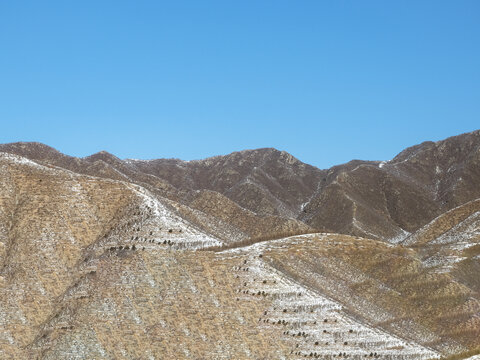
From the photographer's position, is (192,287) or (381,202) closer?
(192,287)

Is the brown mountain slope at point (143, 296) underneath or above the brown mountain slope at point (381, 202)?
underneath

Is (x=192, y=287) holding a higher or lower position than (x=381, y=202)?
lower

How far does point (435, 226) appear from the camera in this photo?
116 m

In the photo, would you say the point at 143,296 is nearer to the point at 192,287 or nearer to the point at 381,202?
the point at 192,287

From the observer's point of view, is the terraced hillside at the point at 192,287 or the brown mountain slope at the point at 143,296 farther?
the terraced hillside at the point at 192,287

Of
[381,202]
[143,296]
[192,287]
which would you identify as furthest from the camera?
[381,202]

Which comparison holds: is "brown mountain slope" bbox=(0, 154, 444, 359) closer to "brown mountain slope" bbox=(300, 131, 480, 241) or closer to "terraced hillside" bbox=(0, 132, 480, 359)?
"terraced hillside" bbox=(0, 132, 480, 359)

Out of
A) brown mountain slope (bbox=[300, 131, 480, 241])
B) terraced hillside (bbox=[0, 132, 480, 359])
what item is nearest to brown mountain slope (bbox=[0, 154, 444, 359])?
terraced hillside (bbox=[0, 132, 480, 359])

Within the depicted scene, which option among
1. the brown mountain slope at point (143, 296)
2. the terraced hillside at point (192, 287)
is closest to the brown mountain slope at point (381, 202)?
the terraced hillside at point (192, 287)

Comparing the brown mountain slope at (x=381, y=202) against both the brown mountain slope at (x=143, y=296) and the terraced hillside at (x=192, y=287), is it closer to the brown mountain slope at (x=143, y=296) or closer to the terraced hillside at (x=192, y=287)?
the terraced hillside at (x=192, y=287)

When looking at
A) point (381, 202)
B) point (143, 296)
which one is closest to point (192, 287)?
point (143, 296)

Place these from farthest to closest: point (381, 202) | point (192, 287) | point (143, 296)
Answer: point (381, 202), point (192, 287), point (143, 296)

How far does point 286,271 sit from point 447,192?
14814 cm

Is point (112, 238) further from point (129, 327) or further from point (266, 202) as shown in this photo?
point (266, 202)
